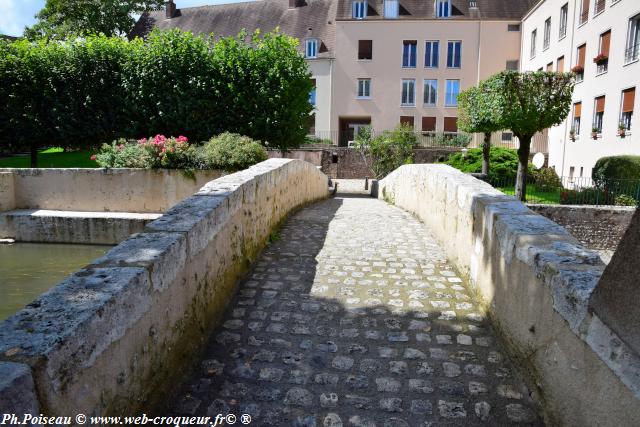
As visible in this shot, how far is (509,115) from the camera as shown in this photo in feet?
45.2

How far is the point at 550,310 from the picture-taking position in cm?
252

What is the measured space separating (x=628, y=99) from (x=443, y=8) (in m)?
16.9

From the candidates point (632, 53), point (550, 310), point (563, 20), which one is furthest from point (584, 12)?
point (550, 310)

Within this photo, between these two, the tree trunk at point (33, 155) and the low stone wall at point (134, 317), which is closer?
the low stone wall at point (134, 317)

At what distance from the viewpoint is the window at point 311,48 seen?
31484 mm

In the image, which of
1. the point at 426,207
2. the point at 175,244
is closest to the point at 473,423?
the point at 175,244

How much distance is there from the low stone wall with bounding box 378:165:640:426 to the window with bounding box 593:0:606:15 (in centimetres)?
1869

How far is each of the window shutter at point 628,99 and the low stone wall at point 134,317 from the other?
1752cm

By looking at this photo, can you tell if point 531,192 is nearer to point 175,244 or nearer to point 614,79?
point 614,79

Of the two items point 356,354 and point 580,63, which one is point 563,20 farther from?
point 356,354

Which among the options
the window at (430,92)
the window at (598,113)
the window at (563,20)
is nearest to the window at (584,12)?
the window at (563,20)

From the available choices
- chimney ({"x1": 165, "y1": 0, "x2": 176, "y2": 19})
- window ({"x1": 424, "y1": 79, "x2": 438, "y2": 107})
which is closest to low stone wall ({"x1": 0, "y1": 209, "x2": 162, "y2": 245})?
window ({"x1": 424, "y1": 79, "x2": 438, "y2": 107})

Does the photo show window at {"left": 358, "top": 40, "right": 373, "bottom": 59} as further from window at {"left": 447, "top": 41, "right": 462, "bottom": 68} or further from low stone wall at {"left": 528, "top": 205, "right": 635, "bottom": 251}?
low stone wall at {"left": 528, "top": 205, "right": 635, "bottom": 251}

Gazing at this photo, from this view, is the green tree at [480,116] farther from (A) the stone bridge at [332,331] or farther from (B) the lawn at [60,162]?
(B) the lawn at [60,162]
